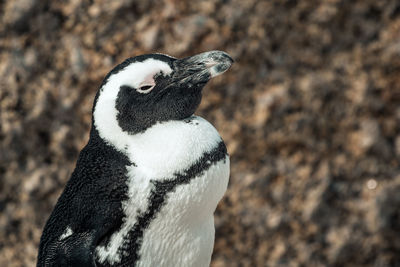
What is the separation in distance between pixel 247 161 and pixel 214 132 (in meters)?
0.81

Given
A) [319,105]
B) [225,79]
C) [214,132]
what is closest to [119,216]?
[214,132]

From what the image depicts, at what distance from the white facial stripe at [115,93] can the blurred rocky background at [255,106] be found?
0.78 metres

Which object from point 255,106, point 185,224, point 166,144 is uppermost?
point 166,144

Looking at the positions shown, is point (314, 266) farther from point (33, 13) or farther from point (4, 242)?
point (33, 13)

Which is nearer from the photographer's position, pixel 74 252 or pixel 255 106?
pixel 74 252

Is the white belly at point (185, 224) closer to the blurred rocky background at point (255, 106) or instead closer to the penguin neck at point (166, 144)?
the penguin neck at point (166, 144)

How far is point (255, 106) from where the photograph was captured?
5.05 feet

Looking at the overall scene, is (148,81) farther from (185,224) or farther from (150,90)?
(185,224)

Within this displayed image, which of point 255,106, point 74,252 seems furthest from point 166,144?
point 255,106

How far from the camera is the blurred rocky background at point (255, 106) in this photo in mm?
1502

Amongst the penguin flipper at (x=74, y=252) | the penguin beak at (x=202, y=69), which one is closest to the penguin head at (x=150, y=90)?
the penguin beak at (x=202, y=69)

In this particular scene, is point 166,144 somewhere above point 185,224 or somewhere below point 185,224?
above

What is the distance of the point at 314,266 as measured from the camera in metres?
1.63

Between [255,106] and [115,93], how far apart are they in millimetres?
857
